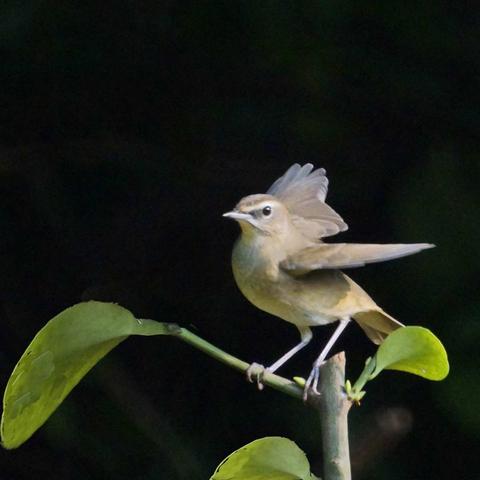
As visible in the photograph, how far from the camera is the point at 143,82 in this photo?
2686 millimetres

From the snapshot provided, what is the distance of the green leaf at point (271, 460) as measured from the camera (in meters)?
0.91

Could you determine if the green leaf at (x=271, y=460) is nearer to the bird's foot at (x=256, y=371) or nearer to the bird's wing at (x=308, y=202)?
the bird's foot at (x=256, y=371)

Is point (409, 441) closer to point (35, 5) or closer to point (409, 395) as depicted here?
point (409, 395)

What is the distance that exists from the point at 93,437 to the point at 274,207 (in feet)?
4.03

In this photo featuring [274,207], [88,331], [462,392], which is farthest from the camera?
[462,392]

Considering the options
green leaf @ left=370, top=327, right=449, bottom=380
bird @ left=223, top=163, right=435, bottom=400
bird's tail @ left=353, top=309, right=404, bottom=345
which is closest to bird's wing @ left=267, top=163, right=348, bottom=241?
bird @ left=223, top=163, right=435, bottom=400

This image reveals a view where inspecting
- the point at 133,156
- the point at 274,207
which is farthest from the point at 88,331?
the point at 133,156

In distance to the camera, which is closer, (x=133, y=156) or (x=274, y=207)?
(x=274, y=207)

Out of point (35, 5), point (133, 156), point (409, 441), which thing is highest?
point (35, 5)

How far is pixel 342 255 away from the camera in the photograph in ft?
4.05

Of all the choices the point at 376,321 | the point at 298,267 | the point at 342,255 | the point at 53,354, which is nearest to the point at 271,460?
the point at 53,354

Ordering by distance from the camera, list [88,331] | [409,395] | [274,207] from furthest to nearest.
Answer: [409,395]
[274,207]
[88,331]

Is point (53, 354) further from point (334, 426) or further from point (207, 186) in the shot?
point (207, 186)

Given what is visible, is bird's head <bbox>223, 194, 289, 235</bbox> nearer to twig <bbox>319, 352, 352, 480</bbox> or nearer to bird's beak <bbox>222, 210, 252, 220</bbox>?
bird's beak <bbox>222, 210, 252, 220</bbox>
